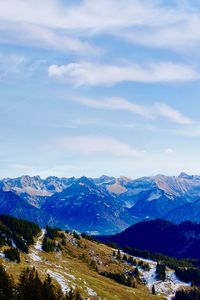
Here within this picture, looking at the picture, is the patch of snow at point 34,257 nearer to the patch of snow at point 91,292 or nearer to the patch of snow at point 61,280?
the patch of snow at point 61,280

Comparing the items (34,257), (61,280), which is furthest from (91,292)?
(34,257)

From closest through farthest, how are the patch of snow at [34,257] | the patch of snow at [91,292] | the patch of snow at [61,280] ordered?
1. the patch of snow at [61,280]
2. the patch of snow at [91,292]
3. the patch of snow at [34,257]

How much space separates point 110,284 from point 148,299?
18414 millimetres

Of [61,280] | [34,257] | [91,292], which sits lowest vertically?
[91,292]

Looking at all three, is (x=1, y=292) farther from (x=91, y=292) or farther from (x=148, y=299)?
(x=148, y=299)

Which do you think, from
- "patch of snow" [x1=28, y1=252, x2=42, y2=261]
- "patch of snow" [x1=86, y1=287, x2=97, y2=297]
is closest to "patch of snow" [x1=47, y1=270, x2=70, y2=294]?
"patch of snow" [x1=86, y1=287, x2=97, y2=297]

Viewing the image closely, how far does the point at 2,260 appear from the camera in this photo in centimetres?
16462

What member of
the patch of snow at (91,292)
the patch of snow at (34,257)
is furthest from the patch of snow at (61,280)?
the patch of snow at (34,257)

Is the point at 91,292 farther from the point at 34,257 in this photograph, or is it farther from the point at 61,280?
the point at 34,257

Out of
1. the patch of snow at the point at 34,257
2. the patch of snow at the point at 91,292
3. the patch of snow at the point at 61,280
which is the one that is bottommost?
the patch of snow at the point at 91,292

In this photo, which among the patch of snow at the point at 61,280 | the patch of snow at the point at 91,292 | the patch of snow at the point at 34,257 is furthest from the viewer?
the patch of snow at the point at 34,257

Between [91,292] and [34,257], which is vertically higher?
[34,257]

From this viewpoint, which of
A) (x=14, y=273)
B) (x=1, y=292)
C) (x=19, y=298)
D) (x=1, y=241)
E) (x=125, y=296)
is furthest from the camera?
(x=1, y=241)

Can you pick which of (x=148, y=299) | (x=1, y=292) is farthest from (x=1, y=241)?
(x=1, y=292)
